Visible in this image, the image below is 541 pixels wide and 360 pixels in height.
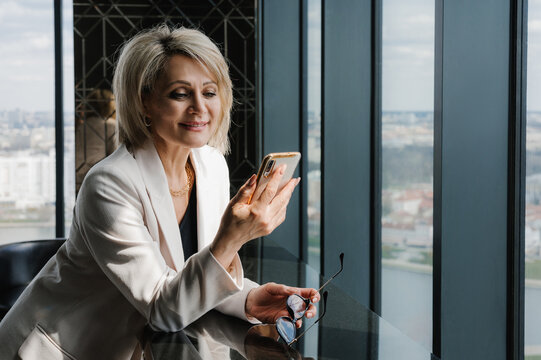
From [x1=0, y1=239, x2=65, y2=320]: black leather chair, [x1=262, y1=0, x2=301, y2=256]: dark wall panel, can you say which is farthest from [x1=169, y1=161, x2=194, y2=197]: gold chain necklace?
[x1=262, y1=0, x2=301, y2=256]: dark wall panel

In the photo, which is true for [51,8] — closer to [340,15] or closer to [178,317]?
[340,15]

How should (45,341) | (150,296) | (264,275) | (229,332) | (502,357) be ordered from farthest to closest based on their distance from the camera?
1. (264,275)
2. (502,357)
3. (229,332)
4. (45,341)
5. (150,296)

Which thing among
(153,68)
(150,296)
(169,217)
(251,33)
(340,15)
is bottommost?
(150,296)

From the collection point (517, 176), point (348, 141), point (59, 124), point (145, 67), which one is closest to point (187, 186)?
point (145, 67)

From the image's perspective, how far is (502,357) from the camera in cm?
184

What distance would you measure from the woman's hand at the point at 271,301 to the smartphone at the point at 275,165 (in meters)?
0.29

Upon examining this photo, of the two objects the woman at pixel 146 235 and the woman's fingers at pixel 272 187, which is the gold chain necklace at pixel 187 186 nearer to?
the woman at pixel 146 235

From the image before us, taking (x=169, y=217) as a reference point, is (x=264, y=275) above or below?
below

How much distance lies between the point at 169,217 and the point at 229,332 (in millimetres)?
338

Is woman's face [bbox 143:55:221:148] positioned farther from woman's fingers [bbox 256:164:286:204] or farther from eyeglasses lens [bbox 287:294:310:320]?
eyeglasses lens [bbox 287:294:310:320]

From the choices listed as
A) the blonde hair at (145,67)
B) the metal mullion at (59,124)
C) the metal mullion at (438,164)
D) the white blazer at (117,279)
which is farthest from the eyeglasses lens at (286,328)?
the metal mullion at (59,124)

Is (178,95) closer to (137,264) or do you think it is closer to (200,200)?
(200,200)

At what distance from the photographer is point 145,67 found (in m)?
1.42

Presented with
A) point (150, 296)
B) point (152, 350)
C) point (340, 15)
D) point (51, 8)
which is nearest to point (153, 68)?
point (150, 296)
